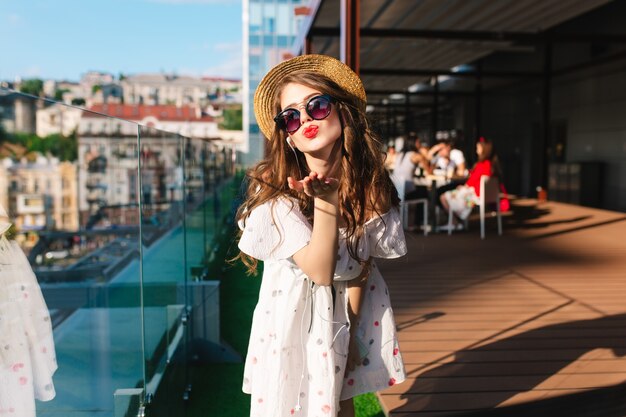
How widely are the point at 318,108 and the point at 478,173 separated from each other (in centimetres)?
688

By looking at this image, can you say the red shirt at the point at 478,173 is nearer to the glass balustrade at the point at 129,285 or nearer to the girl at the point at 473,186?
the girl at the point at 473,186

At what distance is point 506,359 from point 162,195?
6666 mm

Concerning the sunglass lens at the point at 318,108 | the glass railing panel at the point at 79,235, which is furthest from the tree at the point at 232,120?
the sunglass lens at the point at 318,108

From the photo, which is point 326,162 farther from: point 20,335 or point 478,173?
point 478,173

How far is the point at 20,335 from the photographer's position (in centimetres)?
148

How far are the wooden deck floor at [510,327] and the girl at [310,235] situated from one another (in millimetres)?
725

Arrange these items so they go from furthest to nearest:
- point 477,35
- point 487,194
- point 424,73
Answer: point 424,73 → point 477,35 → point 487,194

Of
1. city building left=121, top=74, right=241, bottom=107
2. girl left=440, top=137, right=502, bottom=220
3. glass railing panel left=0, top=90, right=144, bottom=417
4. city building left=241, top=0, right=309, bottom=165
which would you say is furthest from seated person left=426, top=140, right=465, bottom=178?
city building left=121, top=74, right=241, bottom=107

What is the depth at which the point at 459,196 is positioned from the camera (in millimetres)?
8297

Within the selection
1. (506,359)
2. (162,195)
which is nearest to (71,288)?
(162,195)

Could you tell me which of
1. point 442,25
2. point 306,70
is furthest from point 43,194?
point 306,70

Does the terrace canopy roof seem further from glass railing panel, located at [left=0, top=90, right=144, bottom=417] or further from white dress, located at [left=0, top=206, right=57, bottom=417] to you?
white dress, located at [left=0, top=206, right=57, bottom=417]

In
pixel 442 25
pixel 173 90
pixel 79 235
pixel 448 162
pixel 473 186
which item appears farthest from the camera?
pixel 173 90

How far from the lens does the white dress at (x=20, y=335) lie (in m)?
1.40
